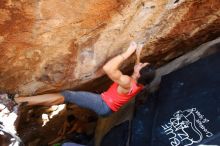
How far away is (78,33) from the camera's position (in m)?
2.58

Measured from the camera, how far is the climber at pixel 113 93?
2924mm

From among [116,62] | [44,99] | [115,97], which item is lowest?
[115,97]

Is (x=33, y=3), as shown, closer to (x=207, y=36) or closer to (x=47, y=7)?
(x=47, y=7)

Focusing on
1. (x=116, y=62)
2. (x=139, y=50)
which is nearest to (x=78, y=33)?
(x=116, y=62)

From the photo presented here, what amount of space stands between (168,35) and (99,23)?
0.74m

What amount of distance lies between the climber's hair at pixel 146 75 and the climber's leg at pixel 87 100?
36 cm

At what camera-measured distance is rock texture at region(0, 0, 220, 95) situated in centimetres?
237

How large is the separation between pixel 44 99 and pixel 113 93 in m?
0.57

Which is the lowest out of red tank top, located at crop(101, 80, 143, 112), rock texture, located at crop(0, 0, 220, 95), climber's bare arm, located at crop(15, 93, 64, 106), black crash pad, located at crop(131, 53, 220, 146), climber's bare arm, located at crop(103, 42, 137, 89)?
black crash pad, located at crop(131, 53, 220, 146)

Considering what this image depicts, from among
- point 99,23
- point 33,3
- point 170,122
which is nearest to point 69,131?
point 170,122

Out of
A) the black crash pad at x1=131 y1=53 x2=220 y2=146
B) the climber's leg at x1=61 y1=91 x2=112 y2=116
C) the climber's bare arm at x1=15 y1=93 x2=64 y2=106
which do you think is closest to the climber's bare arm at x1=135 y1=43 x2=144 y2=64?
the black crash pad at x1=131 y1=53 x2=220 y2=146

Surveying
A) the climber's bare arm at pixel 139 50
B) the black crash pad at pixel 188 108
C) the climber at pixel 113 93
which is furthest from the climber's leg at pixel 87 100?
the climber's bare arm at pixel 139 50

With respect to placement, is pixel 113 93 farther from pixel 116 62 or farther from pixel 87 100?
pixel 116 62

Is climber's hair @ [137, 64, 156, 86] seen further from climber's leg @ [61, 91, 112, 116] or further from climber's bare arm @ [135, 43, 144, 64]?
climber's leg @ [61, 91, 112, 116]
